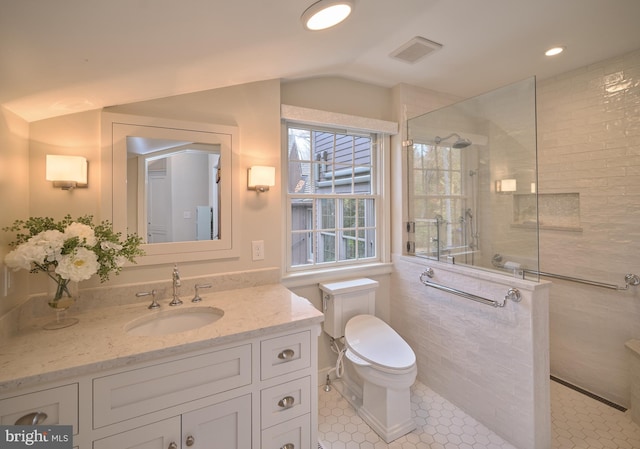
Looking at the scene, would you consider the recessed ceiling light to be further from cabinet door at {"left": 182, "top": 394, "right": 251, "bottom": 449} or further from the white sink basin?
cabinet door at {"left": 182, "top": 394, "right": 251, "bottom": 449}

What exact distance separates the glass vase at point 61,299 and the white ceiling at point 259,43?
0.77 meters

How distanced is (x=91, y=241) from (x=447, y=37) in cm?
225

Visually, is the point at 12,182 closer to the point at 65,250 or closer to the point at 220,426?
the point at 65,250

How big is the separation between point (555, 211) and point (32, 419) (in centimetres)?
338

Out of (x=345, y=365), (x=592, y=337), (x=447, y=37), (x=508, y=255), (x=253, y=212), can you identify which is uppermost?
(x=447, y=37)

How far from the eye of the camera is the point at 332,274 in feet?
7.34

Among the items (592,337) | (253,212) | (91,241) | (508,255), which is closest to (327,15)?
(253,212)

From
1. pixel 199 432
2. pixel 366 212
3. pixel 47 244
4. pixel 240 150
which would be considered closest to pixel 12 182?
pixel 47 244

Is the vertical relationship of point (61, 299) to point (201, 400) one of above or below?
above

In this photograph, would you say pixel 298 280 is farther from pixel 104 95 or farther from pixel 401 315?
pixel 104 95

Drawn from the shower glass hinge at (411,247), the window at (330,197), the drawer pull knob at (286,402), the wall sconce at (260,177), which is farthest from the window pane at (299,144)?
the drawer pull knob at (286,402)

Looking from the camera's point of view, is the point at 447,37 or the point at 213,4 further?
the point at 447,37

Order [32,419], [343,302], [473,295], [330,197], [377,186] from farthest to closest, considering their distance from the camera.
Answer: [377,186] → [330,197] → [343,302] → [473,295] → [32,419]

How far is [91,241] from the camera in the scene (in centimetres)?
125
